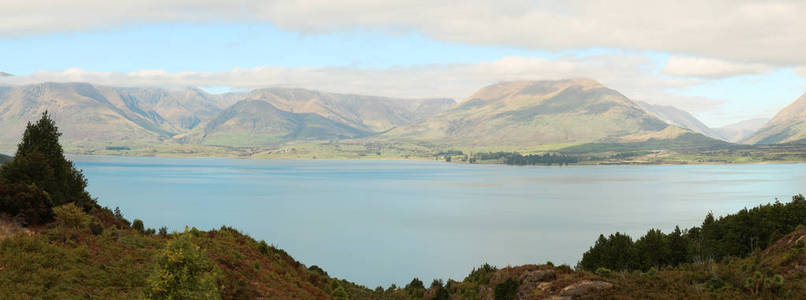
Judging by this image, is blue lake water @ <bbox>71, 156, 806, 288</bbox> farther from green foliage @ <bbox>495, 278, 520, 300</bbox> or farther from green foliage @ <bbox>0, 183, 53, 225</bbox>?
green foliage @ <bbox>0, 183, 53, 225</bbox>

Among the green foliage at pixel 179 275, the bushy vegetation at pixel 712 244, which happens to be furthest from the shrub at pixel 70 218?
the bushy vegetation at pixel 712 244

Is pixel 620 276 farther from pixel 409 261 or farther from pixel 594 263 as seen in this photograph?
pixel 409 261

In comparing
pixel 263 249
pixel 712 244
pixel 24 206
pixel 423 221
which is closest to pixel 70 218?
pixel 24 206

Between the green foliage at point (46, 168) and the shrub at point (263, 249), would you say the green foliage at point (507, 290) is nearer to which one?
the shrub at point (263, 249)

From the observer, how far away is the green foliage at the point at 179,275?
2009cm

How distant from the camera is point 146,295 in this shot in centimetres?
2020

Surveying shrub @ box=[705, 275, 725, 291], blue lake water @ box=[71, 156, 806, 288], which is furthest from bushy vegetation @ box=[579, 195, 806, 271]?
shrub @ box=[705, 275, 725, 291]

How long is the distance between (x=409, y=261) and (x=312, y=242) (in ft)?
83.3

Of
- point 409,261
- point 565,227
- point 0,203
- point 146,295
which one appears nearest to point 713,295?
point 146,295

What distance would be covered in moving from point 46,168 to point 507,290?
3936 cm

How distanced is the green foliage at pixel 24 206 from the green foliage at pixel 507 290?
1187 inches

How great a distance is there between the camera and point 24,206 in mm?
29234

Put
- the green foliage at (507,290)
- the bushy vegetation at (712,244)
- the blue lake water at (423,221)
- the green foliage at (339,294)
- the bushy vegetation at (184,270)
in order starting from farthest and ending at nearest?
the blue lake water at (423,221) → the bushy vegetation at (712,244) → the green foliage at (507,290) → the green foliage at (339,294) → the bushy vegetation at (184,270)

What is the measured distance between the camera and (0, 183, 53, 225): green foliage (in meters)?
28.9
